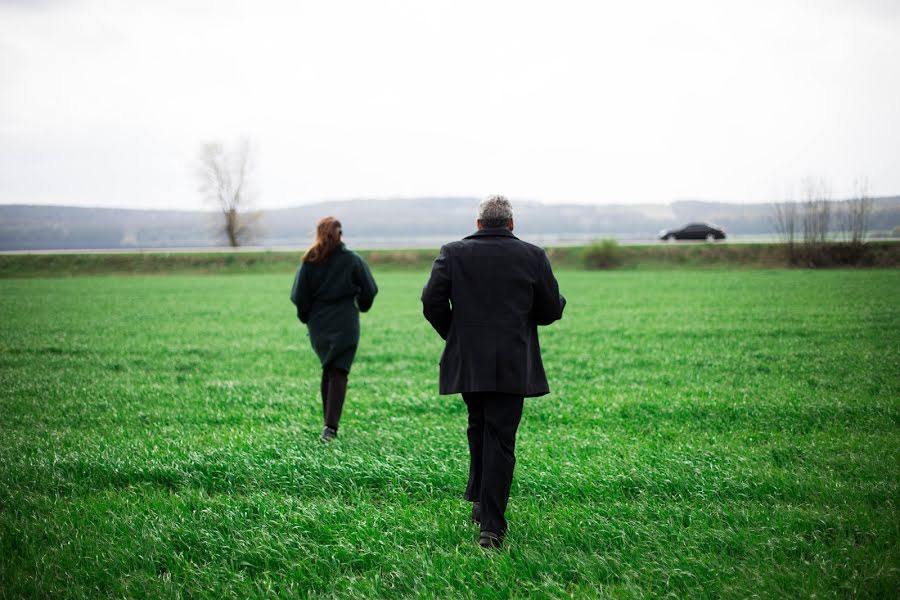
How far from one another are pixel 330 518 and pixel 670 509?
9.54 ft

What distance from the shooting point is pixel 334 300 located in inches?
289

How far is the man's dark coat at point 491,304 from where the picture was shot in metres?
4.38

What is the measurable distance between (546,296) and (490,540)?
6.27 ft

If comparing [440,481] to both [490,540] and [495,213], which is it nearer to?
[490,540]

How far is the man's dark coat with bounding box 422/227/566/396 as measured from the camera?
14.4 ft

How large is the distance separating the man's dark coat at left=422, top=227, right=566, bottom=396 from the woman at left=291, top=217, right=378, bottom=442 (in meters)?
2.88

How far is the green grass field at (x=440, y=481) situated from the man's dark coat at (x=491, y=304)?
129 cm

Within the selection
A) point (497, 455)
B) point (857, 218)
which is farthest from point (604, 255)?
point (497, 455)

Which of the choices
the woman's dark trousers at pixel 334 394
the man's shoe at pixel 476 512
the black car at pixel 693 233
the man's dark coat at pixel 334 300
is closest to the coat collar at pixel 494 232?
the man's shoe at pixel 476 512

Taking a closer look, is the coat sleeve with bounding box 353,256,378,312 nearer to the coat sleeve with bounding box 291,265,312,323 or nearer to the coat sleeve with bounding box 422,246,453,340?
the coat sleeve with bounding box 291,265,312,323

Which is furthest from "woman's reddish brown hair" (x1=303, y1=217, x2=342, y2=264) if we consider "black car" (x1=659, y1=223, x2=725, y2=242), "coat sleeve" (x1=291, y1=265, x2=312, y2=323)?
"black car" (x1=659, y1=223, x2=725, y2=242)

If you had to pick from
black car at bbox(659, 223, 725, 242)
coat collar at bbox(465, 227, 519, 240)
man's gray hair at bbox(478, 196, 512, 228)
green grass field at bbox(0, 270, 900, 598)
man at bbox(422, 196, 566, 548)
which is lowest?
green grass field at bbox(0, 270, 900, 598)

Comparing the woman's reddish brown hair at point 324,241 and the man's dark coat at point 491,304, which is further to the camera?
the woman's reddish brown hair at point 324,241

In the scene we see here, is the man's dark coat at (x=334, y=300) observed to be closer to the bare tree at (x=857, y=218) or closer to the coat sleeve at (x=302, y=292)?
the coat sleeve at (x=302, y=292)
